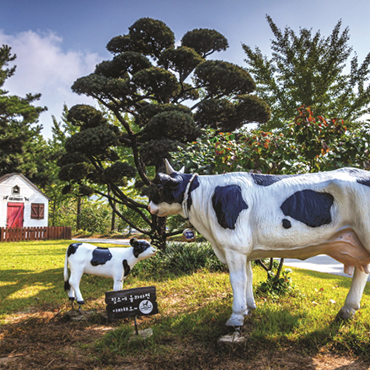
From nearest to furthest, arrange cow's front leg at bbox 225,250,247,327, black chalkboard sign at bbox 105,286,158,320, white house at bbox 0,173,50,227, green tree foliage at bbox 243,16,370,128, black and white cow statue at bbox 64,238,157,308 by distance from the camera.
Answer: cow's front leg at bbox 225,250,247,327 → black chalkboard sign at bbox 105,286,158,320 → black and white cow statue at bbox 64,238,157,308 → green tree foliage at bbox 243,16,370,128 → white house at bbox 0,173,50,227

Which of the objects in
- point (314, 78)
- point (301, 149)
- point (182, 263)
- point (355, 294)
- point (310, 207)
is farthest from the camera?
point (314, 78)

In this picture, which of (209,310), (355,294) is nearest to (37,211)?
(209,310)

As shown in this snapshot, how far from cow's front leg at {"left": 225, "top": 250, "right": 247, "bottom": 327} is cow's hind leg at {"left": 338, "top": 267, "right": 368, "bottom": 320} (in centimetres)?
131

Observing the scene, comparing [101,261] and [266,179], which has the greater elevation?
[266,179]

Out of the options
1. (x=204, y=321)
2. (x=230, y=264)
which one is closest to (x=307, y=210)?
(x=230, y=264)

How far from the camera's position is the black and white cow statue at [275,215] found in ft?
9.75

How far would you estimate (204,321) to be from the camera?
382cm

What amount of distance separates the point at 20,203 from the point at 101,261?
1806cm

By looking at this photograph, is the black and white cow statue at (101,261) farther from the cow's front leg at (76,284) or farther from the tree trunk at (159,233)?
the tree trunk at (159,233)

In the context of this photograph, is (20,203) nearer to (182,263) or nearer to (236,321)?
(182,263)

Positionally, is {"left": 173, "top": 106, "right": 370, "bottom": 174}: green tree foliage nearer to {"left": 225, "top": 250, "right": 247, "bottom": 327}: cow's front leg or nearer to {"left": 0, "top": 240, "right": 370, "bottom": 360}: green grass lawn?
{"left": 225, "top": 250, "right": 247, "bottom": 327}: cow's front leg

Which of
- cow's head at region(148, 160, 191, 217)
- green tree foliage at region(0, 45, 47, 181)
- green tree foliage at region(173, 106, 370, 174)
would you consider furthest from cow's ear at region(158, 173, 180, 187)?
A: green tree foliage at region(0, 45, 47, 181)

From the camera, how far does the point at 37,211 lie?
20516mm

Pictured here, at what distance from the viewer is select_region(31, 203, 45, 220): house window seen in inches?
800
